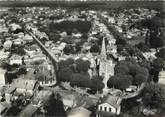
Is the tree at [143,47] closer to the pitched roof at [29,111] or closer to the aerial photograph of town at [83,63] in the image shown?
the aerial photograph of town at [83,63]

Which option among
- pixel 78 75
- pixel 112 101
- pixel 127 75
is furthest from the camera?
pixel 127 75

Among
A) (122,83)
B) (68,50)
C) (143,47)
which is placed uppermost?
(143,47)

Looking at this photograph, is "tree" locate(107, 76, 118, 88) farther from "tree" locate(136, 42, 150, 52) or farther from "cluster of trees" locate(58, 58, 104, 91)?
"tree" locate(136, 42, 150, 52)

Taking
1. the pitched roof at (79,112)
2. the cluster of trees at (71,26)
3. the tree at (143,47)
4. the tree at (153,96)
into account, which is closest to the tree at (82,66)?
the tree at (153,96)

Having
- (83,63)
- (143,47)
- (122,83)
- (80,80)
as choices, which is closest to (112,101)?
(122,83)

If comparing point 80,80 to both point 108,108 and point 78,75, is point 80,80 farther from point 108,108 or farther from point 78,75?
point 108,108

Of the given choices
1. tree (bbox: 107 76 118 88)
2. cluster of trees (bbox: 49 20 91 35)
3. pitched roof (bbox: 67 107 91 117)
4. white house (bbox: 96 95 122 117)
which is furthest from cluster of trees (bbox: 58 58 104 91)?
cluster of trees (bbox: 49 20 91 35)

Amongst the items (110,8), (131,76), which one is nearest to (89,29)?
(110,8)
